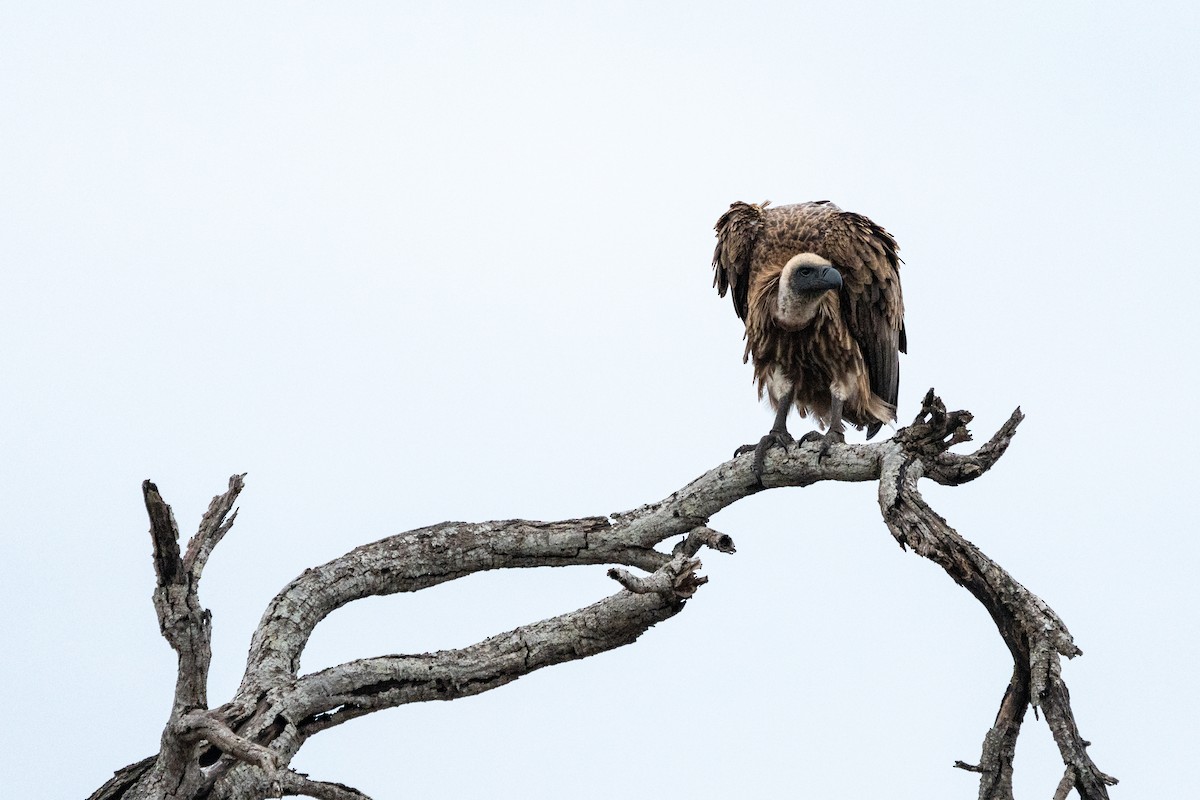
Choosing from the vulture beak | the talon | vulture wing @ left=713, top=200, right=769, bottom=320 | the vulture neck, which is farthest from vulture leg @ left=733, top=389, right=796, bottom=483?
vulture wing @ left=713, top=200, right=769, bottom=320

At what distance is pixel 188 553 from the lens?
504 centimetres

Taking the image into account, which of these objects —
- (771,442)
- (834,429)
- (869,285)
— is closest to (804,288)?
(869,285)

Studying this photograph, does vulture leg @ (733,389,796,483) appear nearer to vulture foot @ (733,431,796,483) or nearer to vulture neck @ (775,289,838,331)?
vulture foot @ (733,431,796,483)

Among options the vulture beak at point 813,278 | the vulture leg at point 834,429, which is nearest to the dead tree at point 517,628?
the vulture leg at point 834,429

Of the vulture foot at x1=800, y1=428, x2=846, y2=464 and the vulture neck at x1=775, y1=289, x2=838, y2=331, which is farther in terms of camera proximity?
the vulture neck at x1=775, y1=289, x2=838, y2=331

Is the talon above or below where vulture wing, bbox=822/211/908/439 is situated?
below

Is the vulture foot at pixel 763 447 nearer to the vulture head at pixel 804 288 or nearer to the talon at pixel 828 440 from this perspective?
the talon at pixel 828 440

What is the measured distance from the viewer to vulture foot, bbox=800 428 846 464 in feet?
19.5

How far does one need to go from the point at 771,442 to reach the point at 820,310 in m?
1.14

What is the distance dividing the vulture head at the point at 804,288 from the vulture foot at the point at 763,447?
0.75 m

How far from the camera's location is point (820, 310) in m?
7.09

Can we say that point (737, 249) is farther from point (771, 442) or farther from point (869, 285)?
point (771, 442)

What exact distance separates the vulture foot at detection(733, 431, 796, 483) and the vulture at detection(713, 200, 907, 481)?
1.54 feet

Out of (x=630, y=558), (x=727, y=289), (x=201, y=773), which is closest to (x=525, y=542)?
(x=630, y=558)
